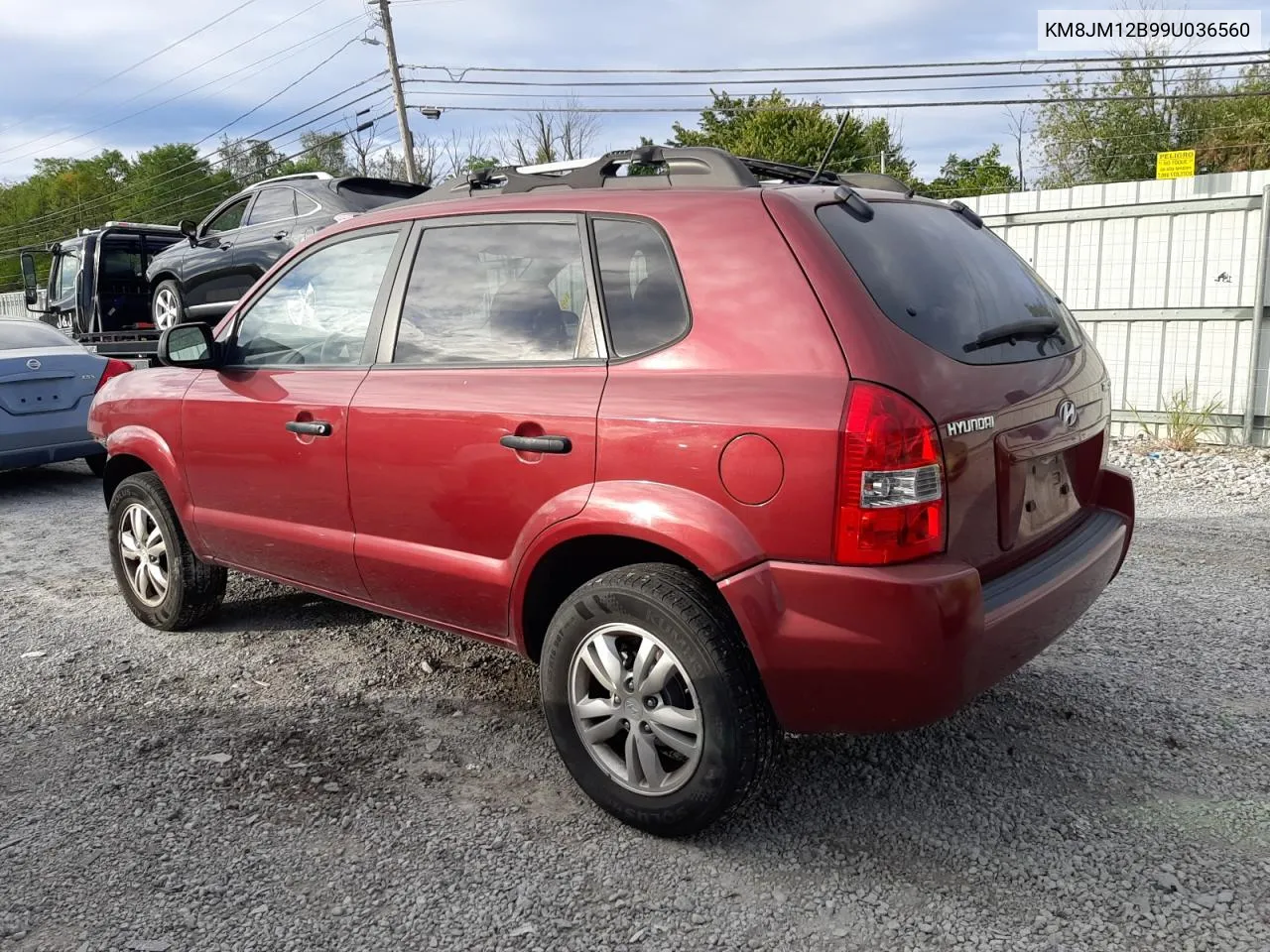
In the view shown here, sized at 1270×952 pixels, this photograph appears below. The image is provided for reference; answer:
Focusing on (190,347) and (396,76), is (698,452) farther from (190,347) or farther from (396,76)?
(396,76)

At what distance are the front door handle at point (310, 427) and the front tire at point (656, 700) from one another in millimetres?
1157

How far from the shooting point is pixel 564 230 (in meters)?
3.00

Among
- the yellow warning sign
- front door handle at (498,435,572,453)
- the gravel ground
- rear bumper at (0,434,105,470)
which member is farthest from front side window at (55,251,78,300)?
the yellow warning sign

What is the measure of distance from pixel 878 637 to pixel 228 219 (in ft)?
36.2

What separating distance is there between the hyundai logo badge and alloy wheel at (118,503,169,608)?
3677 mm

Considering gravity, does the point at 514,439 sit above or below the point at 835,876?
above

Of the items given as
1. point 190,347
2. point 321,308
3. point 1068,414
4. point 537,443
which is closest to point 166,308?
point 190,347

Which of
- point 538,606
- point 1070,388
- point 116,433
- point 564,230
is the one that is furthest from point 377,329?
point 1070,388

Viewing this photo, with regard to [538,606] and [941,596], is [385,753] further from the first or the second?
[941,596]

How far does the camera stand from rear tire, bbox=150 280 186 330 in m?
11.2

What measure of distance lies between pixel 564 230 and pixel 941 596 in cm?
A: 156

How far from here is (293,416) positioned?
355 centimetres

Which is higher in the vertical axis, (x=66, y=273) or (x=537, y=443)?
(x=66, y=273)

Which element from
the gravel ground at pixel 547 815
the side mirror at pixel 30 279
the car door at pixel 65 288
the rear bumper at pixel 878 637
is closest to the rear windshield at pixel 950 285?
the rear bumper at pixel 878 637
